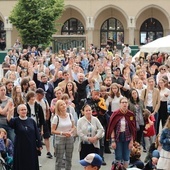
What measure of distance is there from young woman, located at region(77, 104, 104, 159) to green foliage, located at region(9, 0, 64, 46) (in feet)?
91.0

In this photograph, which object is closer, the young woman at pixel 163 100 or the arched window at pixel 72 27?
the young woman at pixel 163 100

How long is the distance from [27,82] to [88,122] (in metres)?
3.12

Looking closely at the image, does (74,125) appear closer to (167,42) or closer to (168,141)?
(168,141)

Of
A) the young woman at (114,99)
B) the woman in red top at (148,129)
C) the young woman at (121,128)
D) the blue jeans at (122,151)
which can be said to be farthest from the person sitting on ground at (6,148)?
the woman in red top at (148,129)

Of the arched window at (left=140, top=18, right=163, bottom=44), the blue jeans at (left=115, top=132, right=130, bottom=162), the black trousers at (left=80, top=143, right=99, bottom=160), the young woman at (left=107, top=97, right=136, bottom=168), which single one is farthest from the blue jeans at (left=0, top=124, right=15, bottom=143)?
the arched window at (left=140, top=18, right=163, bottom=44)

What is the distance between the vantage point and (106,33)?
165ft

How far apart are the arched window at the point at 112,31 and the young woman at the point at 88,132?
39722 millimetres

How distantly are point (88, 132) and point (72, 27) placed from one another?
40.7 meters

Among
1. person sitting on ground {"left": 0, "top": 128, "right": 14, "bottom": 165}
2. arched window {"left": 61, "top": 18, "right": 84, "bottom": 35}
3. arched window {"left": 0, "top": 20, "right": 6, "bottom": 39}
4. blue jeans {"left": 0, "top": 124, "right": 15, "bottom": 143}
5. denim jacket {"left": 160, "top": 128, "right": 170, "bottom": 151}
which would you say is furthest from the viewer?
arched window {"left": 0, "top": 20, "right": 6, "bottom": 39}

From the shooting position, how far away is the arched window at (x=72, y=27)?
165 ft

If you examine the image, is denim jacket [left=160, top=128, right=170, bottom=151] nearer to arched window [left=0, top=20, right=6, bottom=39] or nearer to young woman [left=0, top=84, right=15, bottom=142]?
young woman [left=0, top=84, right=15, bottom=142]

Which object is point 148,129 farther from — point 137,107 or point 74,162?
point 74,162

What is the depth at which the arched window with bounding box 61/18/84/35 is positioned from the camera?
5031cm

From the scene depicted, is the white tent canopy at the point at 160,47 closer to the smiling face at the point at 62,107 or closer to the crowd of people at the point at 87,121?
the crowd of people at the point at 87,121
